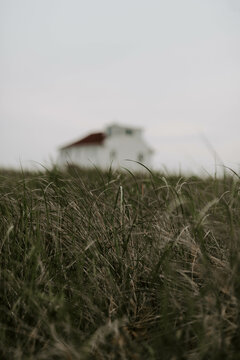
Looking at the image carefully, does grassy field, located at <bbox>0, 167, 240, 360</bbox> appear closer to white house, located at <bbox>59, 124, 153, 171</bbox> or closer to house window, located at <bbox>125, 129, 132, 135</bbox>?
white house, located at <bbox>59, 124, 153, 171</bbox>

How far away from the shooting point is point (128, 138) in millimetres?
30312

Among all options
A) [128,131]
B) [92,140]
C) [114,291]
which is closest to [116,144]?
[128,131]

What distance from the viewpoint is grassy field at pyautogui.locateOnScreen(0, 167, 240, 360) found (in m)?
1.07

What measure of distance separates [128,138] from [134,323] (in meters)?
29.4

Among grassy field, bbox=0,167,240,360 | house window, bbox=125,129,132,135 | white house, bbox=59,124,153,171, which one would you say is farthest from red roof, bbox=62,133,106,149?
grassy field, bbox=0,167,240,360

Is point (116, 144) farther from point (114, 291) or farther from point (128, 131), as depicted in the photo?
point (114, 291)

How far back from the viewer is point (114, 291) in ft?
4.55

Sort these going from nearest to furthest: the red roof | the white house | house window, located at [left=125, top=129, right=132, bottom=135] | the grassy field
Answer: the grassy field
the white house
house window, located at [left=125, top=129, right=132, bottom=135]
the red roof

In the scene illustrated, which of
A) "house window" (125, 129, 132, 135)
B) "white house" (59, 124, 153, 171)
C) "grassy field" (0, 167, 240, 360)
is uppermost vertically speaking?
"house window" (125, 129, 132, 135)

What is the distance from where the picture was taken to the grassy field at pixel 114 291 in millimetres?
1066

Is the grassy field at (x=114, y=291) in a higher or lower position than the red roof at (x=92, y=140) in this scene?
lower

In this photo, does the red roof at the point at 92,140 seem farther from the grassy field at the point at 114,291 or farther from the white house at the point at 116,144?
the grassy field at the point at 114,291

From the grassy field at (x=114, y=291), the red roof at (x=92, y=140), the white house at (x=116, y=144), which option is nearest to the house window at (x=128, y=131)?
the white house at (x=116, y=144)

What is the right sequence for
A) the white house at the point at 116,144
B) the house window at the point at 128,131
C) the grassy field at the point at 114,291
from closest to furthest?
the grassy field at the point at 114,291, the white house at the point at 116,144, the house window at the point at 128,131
